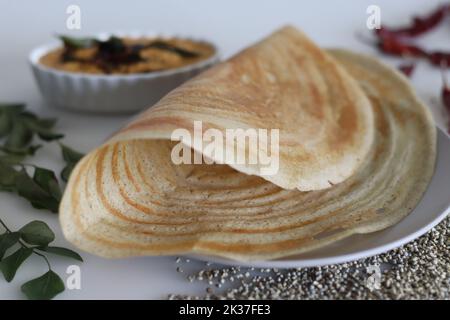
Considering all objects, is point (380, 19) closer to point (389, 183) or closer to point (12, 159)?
point (389, 183)

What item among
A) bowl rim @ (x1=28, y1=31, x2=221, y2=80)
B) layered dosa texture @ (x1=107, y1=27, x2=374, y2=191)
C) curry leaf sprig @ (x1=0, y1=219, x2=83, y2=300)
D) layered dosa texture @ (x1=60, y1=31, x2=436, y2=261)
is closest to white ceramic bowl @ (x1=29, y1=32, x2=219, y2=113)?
bowl rim @ (x1=28, y1=31, x2=221, y2=80)

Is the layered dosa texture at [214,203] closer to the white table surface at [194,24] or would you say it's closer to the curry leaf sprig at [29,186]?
the curry leaf sprig at [29,186]

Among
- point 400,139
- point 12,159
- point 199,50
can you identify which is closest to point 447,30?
point 199,50

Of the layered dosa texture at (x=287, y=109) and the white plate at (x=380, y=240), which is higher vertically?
the layered dosa texture at (x=287, y=109)

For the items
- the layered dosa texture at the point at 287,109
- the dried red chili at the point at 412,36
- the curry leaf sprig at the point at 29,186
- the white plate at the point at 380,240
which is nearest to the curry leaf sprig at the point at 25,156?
the curry leaf sprig at the point at 29,186

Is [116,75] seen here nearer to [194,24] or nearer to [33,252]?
[33,252]

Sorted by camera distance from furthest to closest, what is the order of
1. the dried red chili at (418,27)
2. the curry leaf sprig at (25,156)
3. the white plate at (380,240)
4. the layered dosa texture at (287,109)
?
the dried red chili at (418,27), the curry leaf sprig at (25,156), the layered dosa texture at (287,109), the white plate at (380,240)

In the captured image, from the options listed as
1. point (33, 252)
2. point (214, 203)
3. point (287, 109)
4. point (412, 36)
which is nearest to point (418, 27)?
point (412, 36)

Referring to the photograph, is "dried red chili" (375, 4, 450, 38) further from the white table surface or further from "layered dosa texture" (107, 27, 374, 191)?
"layered dosa texture" (107, 27, 374, 191)
